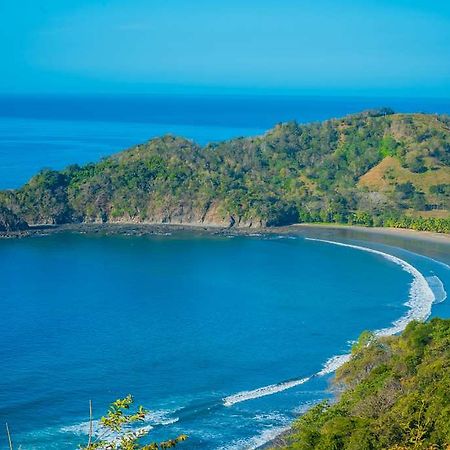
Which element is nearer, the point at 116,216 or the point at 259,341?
the point at 259,341

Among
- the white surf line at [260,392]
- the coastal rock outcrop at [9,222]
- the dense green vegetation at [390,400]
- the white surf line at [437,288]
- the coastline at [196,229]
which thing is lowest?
the white surf line at [260,392]

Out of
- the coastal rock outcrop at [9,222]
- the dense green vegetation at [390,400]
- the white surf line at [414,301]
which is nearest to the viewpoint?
the dense green vegetation at [390,400]

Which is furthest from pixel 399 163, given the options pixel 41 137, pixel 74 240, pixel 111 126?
pixel 111 126

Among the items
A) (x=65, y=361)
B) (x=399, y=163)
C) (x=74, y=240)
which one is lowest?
(x=65, y=361)

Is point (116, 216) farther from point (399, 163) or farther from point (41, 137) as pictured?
point (41, 137)

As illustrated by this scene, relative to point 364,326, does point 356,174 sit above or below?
above

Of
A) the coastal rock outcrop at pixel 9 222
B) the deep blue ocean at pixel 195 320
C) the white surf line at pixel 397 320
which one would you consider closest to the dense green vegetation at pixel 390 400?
the white surf line at pixel 397 320

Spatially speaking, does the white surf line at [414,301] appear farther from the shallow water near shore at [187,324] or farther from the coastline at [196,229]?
the coastline at [196,229]
